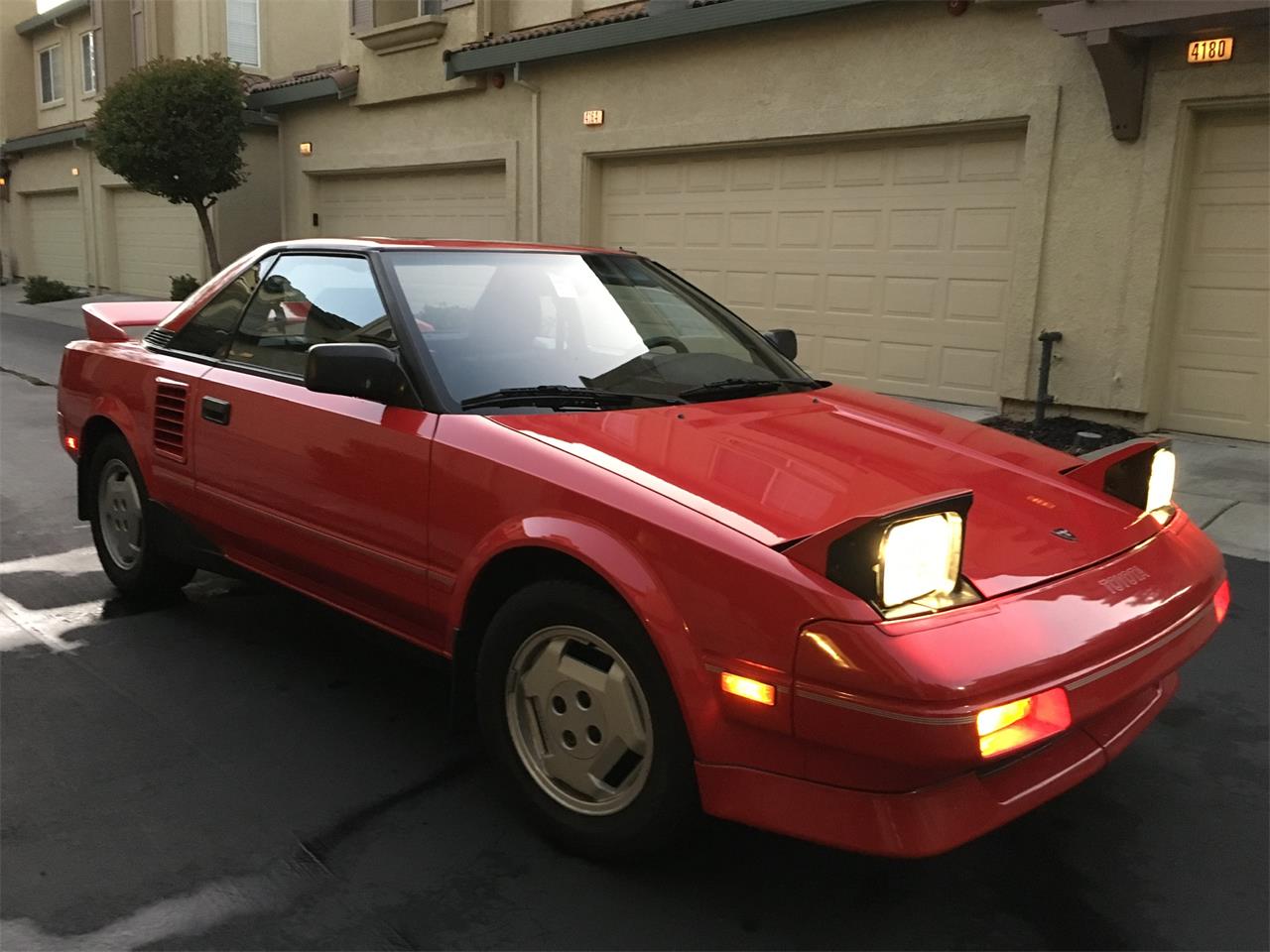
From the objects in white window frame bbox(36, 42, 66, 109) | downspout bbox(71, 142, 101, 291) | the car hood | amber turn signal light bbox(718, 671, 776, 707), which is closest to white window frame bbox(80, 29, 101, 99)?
white window frame bbox(36, 42, 66, 109)

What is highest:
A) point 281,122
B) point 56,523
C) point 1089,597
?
point 281,122

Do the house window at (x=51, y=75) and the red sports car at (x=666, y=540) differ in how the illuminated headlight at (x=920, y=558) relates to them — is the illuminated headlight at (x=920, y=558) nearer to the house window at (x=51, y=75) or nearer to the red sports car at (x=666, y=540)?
the red sports car at (x=666, y=540)

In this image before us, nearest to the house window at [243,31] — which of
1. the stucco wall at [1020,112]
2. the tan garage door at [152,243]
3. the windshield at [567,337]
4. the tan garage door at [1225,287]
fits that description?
the tan garage door at [152,243]

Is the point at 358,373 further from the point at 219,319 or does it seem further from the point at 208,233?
the point at 208,233

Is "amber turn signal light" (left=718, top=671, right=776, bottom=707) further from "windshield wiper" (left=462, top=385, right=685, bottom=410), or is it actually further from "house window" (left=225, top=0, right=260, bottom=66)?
"house window" (left=225, top=0, right=260, bottom=66)

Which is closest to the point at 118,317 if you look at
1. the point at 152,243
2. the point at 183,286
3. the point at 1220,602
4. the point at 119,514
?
the point at 119,514

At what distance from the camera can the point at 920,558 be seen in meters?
2.19

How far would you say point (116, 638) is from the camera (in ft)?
13.8

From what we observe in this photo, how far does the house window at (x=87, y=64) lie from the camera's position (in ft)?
84.4

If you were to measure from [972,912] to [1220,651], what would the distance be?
2347 millimetres

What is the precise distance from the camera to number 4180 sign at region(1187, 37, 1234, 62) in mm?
7812

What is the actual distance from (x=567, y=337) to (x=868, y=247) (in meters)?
7.46

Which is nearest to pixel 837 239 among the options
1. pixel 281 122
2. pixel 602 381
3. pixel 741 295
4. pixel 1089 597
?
pixel 741 295

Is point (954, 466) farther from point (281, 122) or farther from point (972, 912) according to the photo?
point (281, 122)
